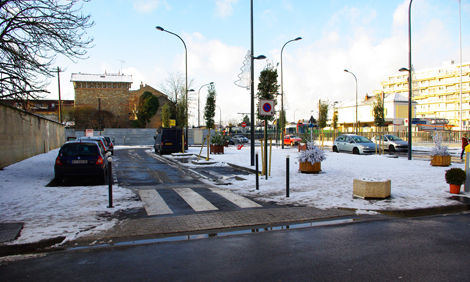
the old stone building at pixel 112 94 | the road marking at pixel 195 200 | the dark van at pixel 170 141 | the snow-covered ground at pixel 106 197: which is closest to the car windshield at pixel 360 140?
the snow-covered ground at pixel 106 197

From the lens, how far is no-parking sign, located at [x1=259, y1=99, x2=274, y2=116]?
1087 centimetres

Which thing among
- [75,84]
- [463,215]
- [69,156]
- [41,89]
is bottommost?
[463,215]

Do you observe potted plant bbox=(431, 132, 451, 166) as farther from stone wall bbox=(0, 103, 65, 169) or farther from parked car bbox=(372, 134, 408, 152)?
stone wall bbox=(0, 103, 65, 169)

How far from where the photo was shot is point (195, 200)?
8.06 m

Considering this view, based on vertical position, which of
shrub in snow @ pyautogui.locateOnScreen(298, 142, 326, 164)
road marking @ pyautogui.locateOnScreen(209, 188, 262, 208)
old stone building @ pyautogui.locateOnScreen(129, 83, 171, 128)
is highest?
old stone building @ pyautogui.locateOnScreen(129, 83, 171, 128)

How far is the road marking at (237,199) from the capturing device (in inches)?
295

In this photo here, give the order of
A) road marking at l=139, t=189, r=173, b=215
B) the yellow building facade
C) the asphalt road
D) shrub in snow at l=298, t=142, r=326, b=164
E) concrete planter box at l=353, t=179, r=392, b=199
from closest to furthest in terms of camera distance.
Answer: the asphalt road < road marking at l=139, t=189, r=173, b=215 < concrete planter box at l=353, t=179, r=392, b=199 < shrub in snow at l=298, t=142, r=326, b=164 < the yellow building facade

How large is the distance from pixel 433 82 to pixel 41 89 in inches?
3926

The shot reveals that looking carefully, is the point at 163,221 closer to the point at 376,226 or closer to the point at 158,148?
the point at 376,226

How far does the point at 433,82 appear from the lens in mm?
89750

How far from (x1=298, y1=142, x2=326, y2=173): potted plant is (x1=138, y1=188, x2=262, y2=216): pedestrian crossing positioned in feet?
13.9

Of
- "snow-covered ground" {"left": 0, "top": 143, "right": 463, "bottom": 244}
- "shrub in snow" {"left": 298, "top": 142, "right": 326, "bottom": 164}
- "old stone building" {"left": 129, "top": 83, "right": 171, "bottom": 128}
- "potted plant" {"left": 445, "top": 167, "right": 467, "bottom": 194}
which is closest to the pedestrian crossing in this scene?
"snow-covered ground" {"left": 0, "top": 143, "right": 463, "bottom": 244}

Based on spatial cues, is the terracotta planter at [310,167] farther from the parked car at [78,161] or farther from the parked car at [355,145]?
the parked car at [355,145]

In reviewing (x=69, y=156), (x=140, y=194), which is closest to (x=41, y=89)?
(x=69, y=156)
